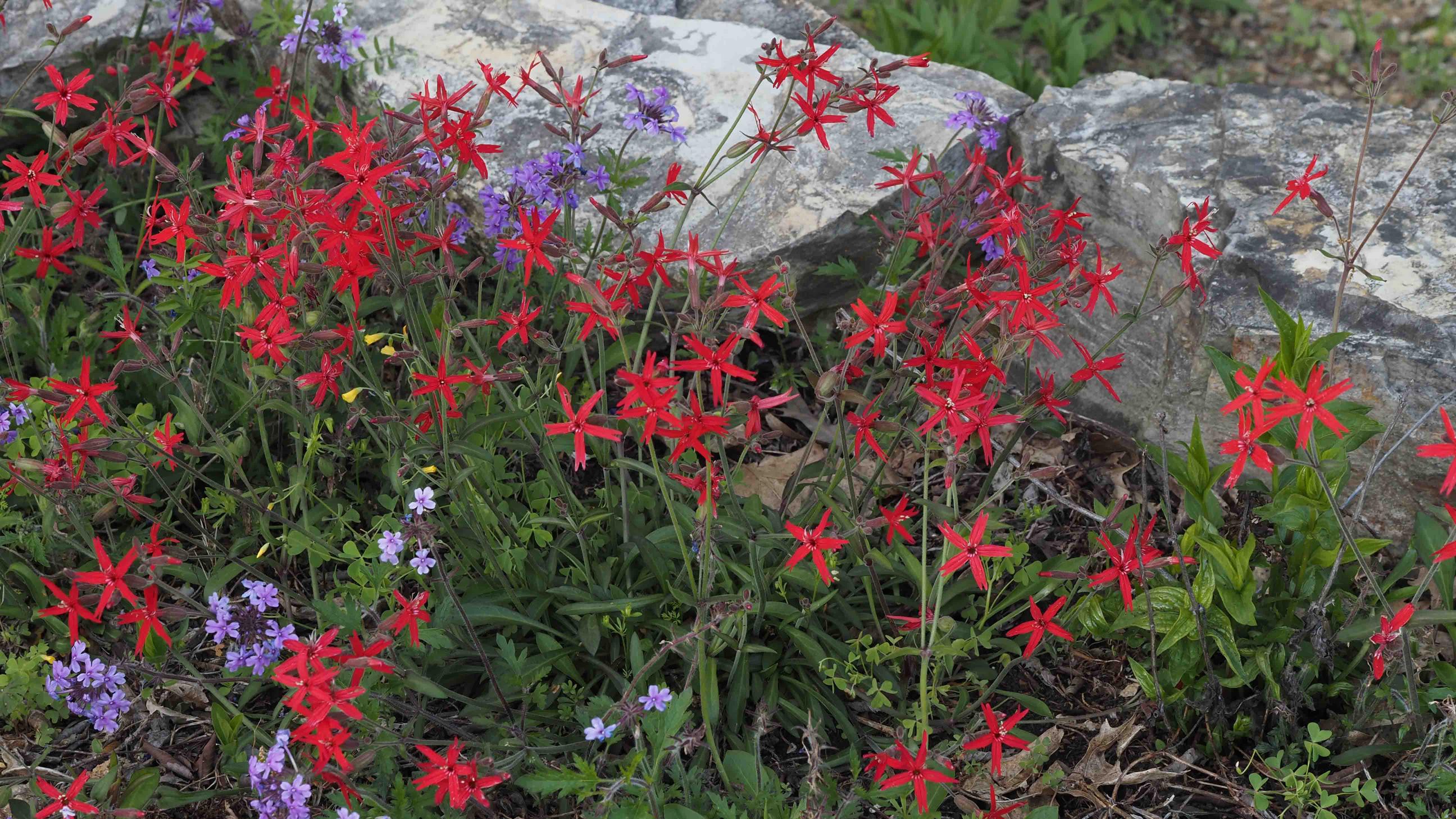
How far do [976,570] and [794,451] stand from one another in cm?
150

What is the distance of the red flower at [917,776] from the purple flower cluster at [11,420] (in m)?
2.28

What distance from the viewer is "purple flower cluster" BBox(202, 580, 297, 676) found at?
2.51 meters

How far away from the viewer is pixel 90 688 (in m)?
2.63

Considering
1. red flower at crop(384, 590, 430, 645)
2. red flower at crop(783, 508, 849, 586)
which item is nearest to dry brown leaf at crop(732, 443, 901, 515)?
red flower at crop(783, 508, 849, 586)

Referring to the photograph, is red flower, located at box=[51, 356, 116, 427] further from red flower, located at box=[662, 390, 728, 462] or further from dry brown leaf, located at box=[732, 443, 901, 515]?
dry brown leaf, located at box=[732, 443, 901, 515]

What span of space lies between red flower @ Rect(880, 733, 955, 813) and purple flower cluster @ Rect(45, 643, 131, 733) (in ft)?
5.45

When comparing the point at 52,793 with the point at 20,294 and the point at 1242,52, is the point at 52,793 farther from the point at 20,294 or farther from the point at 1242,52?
the point at 1242,52

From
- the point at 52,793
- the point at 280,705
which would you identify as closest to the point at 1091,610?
the point at 280,705

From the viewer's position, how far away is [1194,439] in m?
2.95

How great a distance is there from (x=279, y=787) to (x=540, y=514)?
96 centimetres

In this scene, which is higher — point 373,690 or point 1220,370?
point 1220,370

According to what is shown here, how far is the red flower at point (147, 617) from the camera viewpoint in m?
2.47

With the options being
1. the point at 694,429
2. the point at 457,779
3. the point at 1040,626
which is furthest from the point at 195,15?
the point at 1040,626

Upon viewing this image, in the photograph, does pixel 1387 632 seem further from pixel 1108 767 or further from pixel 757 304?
pixel 757 304
